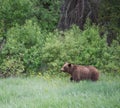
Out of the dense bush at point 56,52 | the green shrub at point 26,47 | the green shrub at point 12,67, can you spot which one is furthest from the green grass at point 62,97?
the green shrub at point 26,47

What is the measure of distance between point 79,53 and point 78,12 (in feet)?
14.6

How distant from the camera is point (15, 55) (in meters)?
17.1

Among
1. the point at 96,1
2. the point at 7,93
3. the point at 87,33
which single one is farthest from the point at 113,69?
the point at 7,93

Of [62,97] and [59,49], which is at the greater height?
[62,97]

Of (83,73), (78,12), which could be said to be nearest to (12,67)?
(83,73)

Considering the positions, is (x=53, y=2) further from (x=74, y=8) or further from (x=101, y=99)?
(x=101, y=99)

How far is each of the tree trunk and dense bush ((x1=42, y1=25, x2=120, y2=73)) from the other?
3.34 metres

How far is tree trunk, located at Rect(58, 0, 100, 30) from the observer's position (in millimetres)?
20078

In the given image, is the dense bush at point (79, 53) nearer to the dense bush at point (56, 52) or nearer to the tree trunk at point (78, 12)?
the dense bush at point (56, 52)

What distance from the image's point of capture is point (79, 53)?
16547mm

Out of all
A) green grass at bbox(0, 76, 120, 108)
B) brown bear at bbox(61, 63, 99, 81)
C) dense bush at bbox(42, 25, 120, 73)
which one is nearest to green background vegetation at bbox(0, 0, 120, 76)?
dense bush at bbox(42, 25, 120, 73)

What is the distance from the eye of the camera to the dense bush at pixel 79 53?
16.2 m

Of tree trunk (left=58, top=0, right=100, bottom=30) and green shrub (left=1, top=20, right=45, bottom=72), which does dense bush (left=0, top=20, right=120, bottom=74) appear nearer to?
green shrub (left=1, top=20, right=45, bottom=72)

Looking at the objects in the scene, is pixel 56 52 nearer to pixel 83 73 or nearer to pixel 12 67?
pixel 12 67
